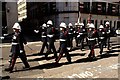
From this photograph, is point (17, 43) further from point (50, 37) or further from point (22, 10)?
point (22, 10)

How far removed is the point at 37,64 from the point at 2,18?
21219 millimetres

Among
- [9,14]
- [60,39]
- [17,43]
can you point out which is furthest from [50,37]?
[9,14]

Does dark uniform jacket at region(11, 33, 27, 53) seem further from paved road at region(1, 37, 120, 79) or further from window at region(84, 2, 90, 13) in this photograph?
window at region(84, 2, 90, 13)

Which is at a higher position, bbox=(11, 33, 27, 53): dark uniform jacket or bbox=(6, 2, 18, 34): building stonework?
bbox=(6, 2, 18, 34): building stonework

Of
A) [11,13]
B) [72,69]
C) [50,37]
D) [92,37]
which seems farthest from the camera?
[11,13]

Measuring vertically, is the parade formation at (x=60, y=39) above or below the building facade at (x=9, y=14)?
below

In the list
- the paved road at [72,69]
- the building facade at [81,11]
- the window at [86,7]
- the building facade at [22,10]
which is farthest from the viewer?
the building facade at [22,10]

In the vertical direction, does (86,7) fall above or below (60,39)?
above

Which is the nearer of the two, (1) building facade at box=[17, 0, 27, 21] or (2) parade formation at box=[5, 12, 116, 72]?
(2) parade formation at box=[5, 12, 116, 72]

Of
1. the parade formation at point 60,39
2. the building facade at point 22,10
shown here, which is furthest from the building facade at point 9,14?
the building facade at point 22,10

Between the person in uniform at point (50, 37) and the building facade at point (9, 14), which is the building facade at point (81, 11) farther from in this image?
the person in uniform at point (50, 37)

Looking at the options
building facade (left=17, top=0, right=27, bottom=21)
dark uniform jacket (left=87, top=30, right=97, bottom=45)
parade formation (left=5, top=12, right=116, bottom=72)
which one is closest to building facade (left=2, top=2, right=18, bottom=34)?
parade formation (left=5, top=12, right=116, bottom=72)

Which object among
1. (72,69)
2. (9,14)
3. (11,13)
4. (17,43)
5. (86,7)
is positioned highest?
(86,7)

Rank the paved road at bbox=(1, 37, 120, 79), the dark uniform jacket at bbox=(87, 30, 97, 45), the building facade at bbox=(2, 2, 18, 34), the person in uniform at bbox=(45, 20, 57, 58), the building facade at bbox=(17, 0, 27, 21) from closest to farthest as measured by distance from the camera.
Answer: the paved road at bbox=(1, 37, 120, 79)
the person in uniform at bbox=(45, 20, 57, 58)
the dark uniform jacket at bbox=(87, 30, 97, 45)
the building facade at bbox=(2, 2, 18, 34)
the building facade at bbox=(17, 0, 27, 21)
